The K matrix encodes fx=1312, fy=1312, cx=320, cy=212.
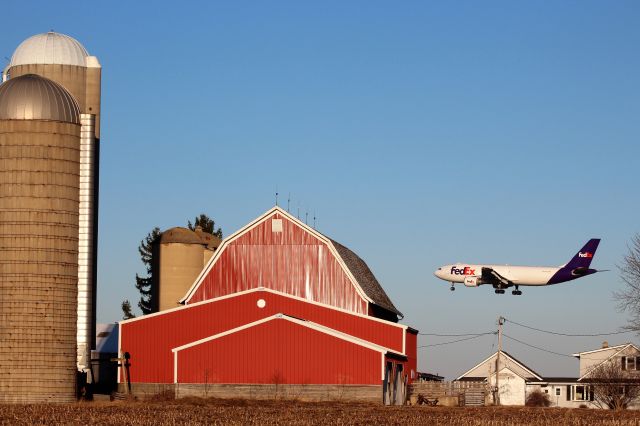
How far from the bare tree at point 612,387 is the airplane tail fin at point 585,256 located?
7.97 metres

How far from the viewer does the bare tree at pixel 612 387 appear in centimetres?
8694

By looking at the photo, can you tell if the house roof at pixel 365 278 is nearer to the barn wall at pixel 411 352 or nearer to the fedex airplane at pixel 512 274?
the barn wall at pixel 411 352

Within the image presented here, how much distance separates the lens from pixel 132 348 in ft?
211

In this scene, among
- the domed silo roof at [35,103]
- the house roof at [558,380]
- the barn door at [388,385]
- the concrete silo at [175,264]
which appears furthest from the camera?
the house roof at [558,380]

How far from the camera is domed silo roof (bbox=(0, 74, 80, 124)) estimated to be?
57188 mm

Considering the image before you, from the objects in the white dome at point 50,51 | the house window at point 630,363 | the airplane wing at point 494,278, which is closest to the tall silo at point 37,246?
the white dome at point 50,51

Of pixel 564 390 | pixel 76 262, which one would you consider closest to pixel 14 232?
pixel 76 262

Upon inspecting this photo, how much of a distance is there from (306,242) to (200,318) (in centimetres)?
828

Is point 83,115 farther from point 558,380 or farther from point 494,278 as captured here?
point 558,380

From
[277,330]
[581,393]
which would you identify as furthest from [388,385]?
[581,393]

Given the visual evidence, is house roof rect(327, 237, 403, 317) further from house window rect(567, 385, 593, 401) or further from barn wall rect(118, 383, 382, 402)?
house window rect(567, 385, 593, 401)

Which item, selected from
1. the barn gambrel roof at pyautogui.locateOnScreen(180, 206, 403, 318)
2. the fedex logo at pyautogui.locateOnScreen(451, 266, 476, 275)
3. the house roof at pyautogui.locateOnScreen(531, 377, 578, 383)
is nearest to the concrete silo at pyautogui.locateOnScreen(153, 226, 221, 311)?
the barn gambrel roof at pyautogui.locateOnScreen(180, 206, 403, 318)

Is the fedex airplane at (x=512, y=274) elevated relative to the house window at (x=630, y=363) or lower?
elevated

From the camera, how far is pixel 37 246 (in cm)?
5553
